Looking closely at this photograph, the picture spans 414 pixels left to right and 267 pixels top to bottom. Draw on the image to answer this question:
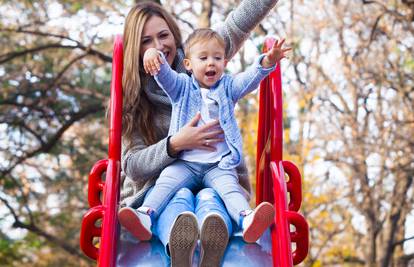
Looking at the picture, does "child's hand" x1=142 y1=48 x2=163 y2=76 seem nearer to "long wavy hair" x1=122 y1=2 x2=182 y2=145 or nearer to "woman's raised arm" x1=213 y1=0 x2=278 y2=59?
"long wavy hair" x1=122 y1=2 x2=182 y2=145

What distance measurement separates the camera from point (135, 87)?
3217mm

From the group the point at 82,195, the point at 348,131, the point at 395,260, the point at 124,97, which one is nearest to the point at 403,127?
the point at 348,131

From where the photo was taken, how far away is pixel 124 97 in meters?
3.26

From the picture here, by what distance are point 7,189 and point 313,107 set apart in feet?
14.1

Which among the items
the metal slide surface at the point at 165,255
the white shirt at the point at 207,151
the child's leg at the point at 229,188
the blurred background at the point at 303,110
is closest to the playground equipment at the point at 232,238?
the metal slide surface at the point at 165,255

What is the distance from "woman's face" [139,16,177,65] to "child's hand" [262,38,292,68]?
598 millimetres

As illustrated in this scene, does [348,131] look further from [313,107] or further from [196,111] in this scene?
[196,111]

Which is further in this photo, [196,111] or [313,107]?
[313,107]

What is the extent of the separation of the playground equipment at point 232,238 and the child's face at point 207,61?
11.8 inches

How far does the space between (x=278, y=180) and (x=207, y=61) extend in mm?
520

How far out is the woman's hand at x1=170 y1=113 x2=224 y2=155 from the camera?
114 inches

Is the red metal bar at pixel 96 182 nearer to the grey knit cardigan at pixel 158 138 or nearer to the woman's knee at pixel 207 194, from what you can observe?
the grey knit cardigan at pixel 158 138

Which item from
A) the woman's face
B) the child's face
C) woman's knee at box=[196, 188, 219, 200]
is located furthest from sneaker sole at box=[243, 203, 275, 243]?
the woman's face

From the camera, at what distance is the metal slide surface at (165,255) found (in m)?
2.68
